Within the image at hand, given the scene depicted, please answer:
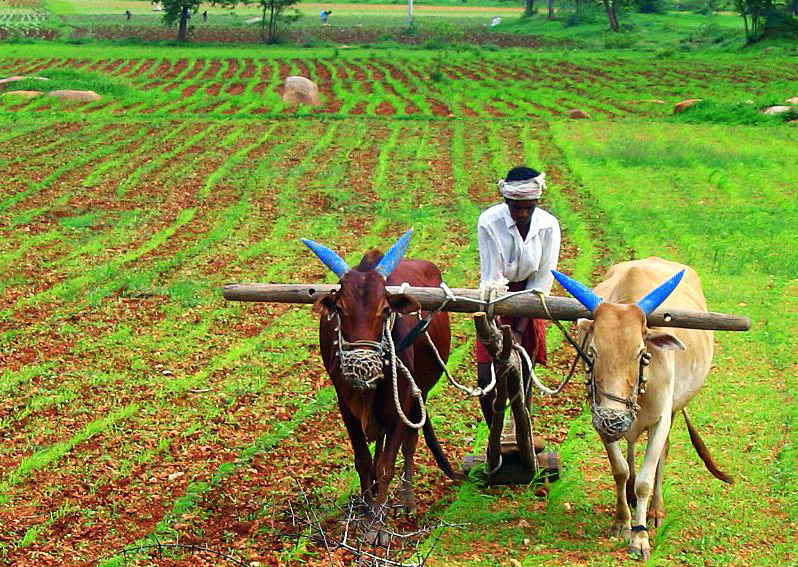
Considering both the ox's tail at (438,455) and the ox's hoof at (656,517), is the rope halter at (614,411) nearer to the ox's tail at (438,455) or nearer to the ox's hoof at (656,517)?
the ox's hoof at (656,517)

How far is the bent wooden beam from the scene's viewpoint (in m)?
6.47

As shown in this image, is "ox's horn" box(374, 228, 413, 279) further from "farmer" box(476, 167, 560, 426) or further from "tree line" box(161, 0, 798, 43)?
"tree line" box(161, 0, 798, 43)

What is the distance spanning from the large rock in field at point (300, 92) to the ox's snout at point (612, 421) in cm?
2427

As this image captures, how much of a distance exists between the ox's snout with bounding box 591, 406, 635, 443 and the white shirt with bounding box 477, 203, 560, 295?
4.68ft

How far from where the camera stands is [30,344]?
36.0 feet

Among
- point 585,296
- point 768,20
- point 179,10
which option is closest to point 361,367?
point 585,296

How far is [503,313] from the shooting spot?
6.80 m

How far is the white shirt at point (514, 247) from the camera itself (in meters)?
7.39

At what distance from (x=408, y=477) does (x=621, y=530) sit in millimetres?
1465

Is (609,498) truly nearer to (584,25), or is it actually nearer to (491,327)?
(491,327)

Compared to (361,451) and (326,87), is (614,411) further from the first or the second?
(326,87)

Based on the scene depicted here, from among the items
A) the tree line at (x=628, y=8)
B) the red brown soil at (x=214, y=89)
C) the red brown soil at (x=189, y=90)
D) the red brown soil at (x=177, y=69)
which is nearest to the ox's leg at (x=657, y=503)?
the red brown soil at (x=189, y=90)

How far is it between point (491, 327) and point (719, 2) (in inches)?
2634

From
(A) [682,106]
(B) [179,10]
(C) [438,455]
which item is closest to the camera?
(C) [438,455]
